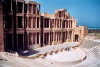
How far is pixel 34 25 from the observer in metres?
27.8

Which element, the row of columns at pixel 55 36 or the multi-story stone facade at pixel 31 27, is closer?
the multi-story stone facade at pixel 31 27

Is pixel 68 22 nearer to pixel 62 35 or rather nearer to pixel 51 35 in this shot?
pixel 62 35

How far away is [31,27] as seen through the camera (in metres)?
27.0

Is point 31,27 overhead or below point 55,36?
overhead

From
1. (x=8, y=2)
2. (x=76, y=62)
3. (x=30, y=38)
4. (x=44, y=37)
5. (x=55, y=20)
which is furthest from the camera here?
(x=55, y=20)

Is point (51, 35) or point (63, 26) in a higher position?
point (63, 26)

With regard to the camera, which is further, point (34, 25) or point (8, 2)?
point (34, 25)

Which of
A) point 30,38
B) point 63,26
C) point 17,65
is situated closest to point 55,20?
point 63,26

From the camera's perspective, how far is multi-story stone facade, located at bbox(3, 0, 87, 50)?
77.1 ft

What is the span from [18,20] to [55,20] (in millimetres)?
11647

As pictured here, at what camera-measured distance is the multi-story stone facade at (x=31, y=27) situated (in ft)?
77.1

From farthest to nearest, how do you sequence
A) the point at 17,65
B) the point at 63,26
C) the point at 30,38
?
the point at 63,26 < the point at 30,38 < the point at 17,65

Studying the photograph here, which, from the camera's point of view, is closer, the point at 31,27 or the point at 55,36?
the point at 31,27

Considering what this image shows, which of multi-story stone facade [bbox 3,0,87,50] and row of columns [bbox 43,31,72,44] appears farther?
row of columns [bbox 43,31,72,44]
